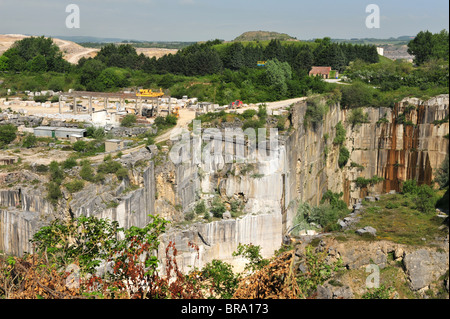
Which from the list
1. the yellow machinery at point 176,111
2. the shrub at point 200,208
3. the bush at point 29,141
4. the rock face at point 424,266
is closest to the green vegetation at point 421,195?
the rock face at point 424,266

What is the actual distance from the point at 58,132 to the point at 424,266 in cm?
1841

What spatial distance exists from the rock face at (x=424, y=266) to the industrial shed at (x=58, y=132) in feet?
54.8

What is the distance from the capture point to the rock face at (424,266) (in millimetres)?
21531

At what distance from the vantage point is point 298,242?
82.9 ft

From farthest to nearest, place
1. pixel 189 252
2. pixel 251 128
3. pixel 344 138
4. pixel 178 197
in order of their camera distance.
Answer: pixel 344 138
pixel 251 128
pixel 178 197
pixel 189 252

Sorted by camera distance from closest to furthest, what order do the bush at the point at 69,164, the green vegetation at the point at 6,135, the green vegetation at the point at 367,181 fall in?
1. the bush at the point at 69,164
2. the green vegetation at the point at 6,135
3. the green vegetation at the point at 367,181

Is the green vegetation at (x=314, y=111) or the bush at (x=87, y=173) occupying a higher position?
the green vegetation at (x=314, y=111)

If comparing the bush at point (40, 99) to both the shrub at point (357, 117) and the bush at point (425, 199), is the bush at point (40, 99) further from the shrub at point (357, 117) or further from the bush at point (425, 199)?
the bush at point (425, 199)

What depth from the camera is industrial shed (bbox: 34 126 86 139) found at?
27.0m

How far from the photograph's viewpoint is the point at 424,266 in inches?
874

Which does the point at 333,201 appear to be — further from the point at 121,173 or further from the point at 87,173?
the point at 87,173
